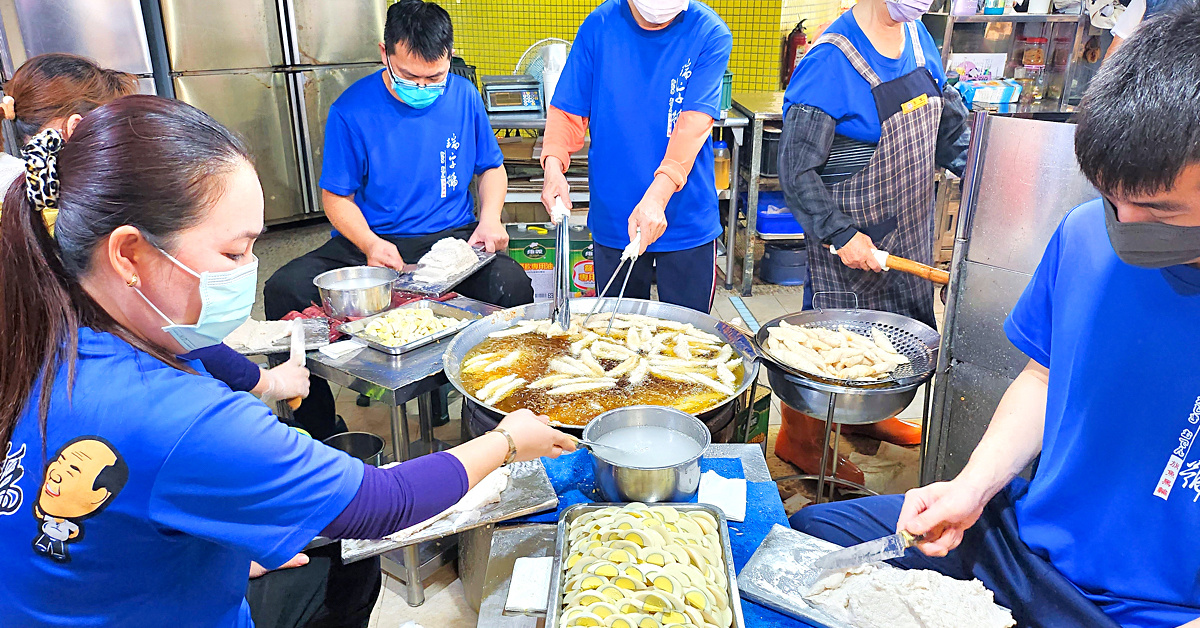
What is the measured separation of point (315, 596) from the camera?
193 cm

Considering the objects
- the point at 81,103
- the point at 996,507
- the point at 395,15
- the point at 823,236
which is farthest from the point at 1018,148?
the point at 81,103

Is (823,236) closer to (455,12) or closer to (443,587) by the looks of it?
(443,587)

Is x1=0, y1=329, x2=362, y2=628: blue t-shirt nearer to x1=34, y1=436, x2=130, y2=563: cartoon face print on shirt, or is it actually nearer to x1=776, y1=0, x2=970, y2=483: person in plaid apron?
x1=34, y1=436, x2=130, y2=563: cartoon face print on shirt

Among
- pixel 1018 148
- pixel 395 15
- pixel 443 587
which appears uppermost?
pixel 395 15

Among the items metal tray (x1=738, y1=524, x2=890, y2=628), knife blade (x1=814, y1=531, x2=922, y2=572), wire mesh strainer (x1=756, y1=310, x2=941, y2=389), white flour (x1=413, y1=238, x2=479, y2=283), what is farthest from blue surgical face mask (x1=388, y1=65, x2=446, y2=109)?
knife blade (x1=814, y1=531, x2=922, y2=572)

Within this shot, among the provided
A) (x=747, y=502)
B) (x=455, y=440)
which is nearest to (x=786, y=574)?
(x=747, y=502)

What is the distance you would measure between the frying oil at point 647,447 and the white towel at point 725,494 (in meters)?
0.12

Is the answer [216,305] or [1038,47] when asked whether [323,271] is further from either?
[1038,47]

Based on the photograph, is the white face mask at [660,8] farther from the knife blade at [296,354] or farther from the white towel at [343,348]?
the knife blade at [296,354]

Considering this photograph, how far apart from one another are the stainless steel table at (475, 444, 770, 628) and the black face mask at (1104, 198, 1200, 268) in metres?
0.93

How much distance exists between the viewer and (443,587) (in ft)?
9.43

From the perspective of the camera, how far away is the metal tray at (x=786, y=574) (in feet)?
4.57

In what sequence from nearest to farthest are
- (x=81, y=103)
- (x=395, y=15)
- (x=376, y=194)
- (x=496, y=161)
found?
1. (x=81, y=103)
2. (x=395, y=15)
3. (x=376, y=194)
4. (x=496, y=161)

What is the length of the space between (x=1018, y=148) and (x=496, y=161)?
2.64m
